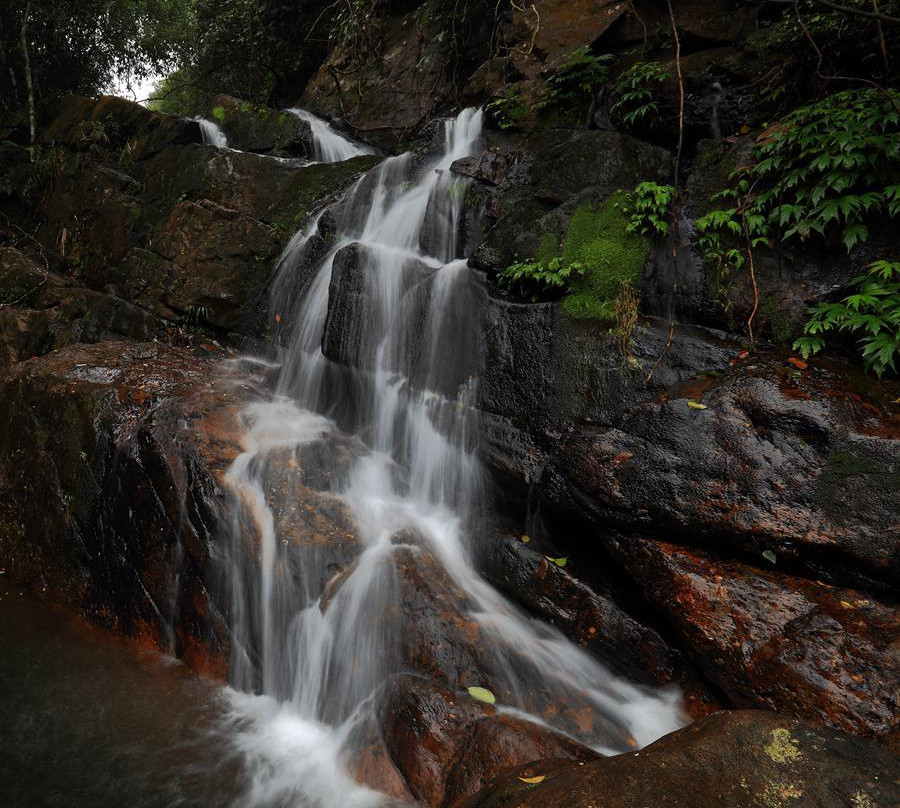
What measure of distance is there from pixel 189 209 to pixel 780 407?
29.8 feet

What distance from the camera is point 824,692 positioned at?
9.46 feet

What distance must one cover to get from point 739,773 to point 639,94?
653 cm

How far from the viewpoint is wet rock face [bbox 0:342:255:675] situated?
15.0 feet

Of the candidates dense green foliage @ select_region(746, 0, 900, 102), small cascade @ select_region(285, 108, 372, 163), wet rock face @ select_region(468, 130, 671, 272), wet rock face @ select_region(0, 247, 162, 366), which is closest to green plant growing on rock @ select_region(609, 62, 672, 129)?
wet rock face @ select_region(468, 130, 671, 272)

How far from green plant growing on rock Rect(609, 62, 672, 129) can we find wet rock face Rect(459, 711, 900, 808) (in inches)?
243

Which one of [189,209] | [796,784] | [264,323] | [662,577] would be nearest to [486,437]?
[662,577]

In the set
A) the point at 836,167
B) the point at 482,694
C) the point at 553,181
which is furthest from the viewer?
the point at 553,181

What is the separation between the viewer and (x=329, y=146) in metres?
11.0

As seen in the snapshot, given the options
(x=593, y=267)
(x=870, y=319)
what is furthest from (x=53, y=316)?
(x=870, y=319)

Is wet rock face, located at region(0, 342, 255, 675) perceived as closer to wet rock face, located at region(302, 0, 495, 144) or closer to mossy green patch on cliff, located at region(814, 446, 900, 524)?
mossy green patch on cliff, located at region(814, 446, 900, 524)

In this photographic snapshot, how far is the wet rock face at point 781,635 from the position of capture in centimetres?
284

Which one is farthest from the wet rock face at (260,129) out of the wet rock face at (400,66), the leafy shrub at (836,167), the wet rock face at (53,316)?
the leafy shrub at (836,167)

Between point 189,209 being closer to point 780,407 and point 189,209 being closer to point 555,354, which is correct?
point 555,354

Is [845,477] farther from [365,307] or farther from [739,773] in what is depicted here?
[365,307]
